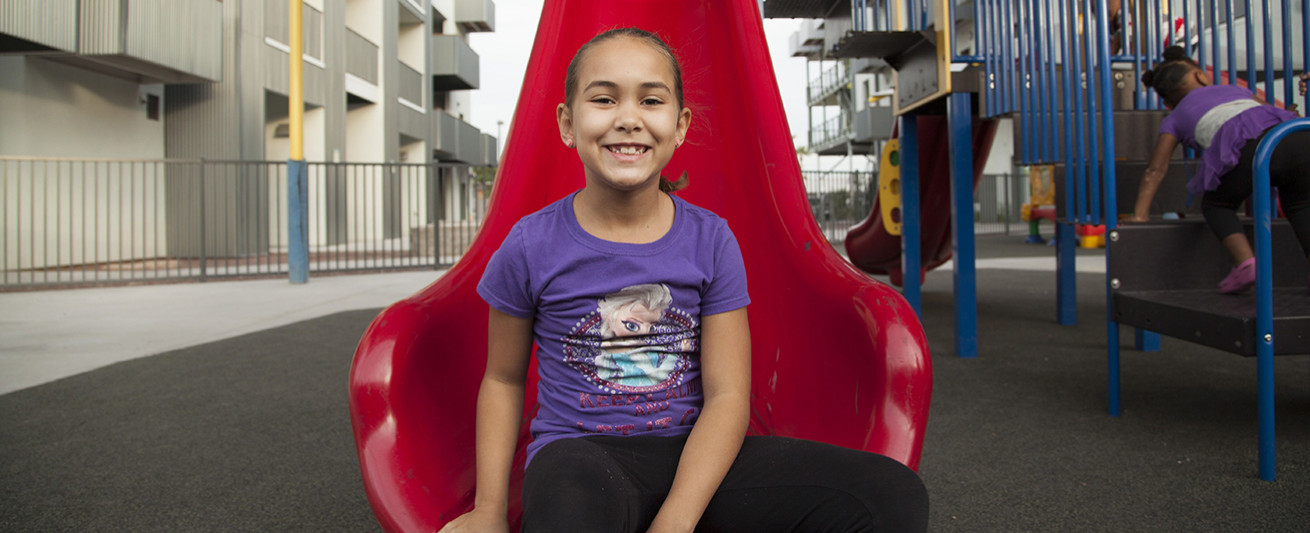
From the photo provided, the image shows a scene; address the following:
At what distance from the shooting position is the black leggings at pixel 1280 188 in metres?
2.17

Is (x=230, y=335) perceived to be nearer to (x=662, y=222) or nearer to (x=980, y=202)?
(x=662, y=222)

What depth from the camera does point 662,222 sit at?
4.19 feet

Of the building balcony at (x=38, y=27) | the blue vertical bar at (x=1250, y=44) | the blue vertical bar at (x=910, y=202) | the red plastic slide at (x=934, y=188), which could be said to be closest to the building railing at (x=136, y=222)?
the building balcony at (x=38, y=27)

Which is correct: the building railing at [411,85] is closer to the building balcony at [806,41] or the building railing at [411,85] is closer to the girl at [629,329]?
the building balcony at [806,41]

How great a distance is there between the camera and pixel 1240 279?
7.44ft

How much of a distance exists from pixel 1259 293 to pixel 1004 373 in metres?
1.26

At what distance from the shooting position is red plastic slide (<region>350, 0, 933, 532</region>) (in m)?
1.23

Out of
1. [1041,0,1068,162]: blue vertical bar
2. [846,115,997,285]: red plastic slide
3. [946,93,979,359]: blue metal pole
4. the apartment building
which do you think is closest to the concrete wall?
the apartment building

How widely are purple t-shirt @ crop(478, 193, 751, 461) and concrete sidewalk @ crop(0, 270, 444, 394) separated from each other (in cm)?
279

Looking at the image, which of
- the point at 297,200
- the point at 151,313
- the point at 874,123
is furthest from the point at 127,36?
the point at 874,123

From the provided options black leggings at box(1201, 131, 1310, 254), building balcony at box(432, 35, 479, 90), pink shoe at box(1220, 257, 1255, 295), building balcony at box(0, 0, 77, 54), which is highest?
building balcony at box(432, 35, 479, 90)

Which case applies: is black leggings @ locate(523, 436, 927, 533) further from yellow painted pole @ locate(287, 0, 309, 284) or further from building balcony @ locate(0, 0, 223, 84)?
building balcony @ locate(0, 0, 223, 84)

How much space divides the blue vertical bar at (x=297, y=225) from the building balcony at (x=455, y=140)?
38.2ft

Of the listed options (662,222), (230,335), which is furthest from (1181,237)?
(230,335)
